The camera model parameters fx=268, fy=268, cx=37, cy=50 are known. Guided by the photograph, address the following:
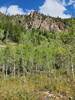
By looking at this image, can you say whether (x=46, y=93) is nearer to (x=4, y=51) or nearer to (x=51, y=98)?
(x=51, y=98)

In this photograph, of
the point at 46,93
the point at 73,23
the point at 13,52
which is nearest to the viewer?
the point at 46,93

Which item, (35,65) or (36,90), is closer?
(36,90)

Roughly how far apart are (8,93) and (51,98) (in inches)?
55.5

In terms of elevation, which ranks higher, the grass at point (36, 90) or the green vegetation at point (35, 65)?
the green vegetation at point (35, 65)

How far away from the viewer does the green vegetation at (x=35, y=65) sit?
9.18m

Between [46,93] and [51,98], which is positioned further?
[46,93]

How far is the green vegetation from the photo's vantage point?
918cm

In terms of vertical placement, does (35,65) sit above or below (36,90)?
above

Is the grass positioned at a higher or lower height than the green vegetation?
lower

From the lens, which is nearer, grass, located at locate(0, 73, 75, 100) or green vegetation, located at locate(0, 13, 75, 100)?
grass, located at locate(0, 73, 75, 100)

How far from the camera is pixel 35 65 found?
99312 millimetres

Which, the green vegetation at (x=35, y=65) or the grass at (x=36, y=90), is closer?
the grass at (x=36, y=90)

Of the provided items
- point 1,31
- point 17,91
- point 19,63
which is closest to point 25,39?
point 1,31

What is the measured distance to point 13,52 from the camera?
84688mm
